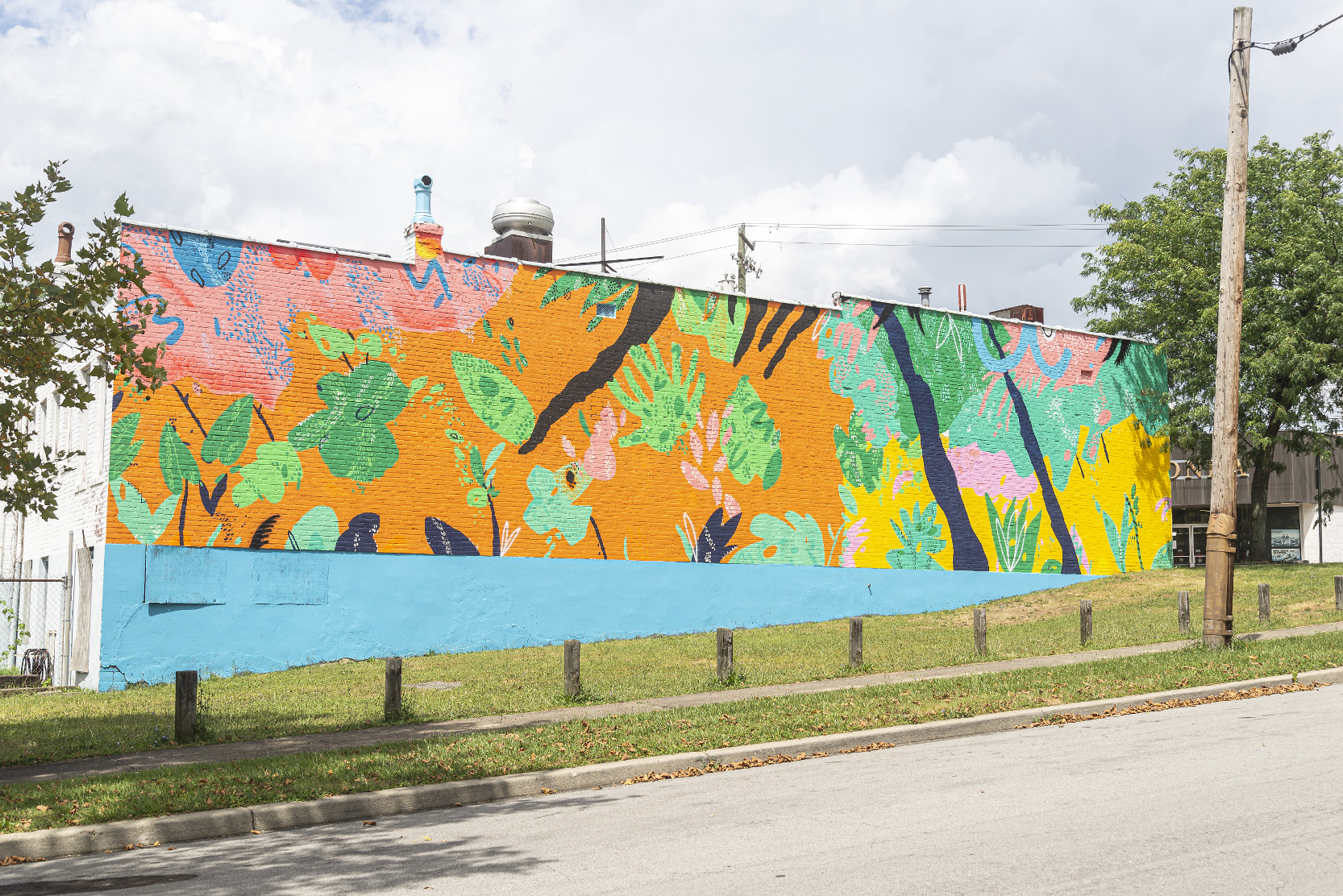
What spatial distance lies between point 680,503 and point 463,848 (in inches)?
741

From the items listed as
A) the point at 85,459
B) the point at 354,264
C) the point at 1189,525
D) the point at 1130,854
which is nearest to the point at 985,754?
the point at 1130,854

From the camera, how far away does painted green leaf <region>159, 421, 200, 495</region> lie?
2138 centimetres

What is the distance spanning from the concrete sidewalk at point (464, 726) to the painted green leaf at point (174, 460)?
10415mm

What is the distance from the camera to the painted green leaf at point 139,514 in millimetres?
20984

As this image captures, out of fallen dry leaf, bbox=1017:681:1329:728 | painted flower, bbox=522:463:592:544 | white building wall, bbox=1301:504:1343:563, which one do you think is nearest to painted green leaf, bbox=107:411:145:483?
painted flower, bbox=522:463:592:544

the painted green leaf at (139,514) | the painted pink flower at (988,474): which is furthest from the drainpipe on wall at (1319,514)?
the painted green leaf at (139,514)

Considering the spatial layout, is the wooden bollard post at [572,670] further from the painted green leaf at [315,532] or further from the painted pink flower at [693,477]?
the painted pink flower at [693,477]

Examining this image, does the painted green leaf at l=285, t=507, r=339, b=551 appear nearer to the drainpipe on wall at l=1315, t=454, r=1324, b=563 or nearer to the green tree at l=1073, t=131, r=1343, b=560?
the green tree at l=1073, t=131, r=1343, b=560

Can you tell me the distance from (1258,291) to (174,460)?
2785 centimetres

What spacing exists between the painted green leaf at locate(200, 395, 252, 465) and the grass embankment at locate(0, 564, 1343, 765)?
413 cm

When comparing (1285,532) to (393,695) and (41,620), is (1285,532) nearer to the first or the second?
(393,695)

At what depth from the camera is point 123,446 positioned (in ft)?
69.1

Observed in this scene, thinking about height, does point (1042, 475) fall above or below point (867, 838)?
above

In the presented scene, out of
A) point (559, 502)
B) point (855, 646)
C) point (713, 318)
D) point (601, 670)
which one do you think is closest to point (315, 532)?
point (559, 502)
